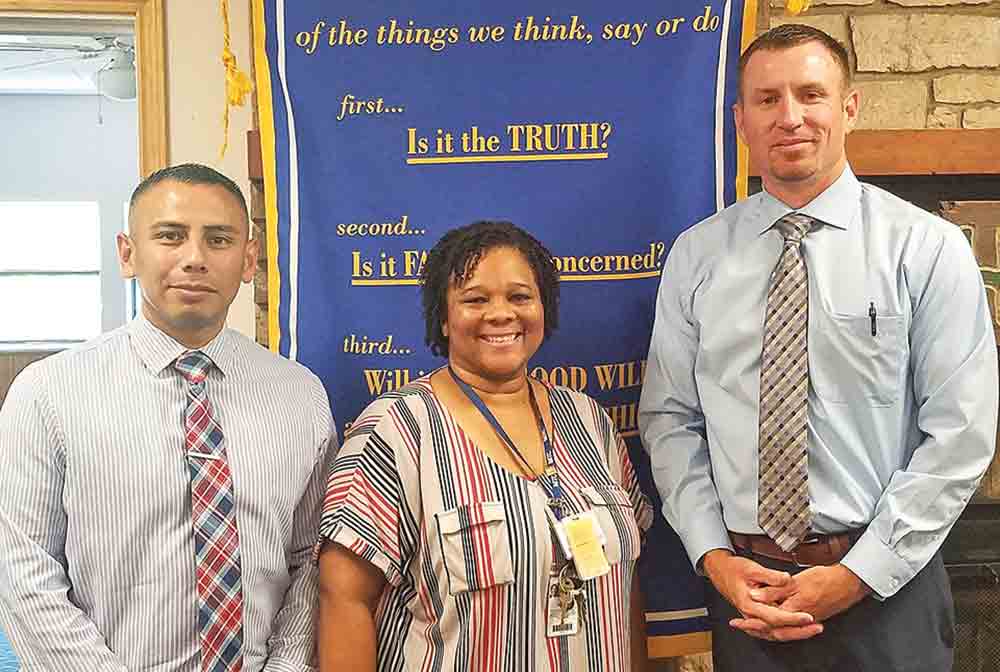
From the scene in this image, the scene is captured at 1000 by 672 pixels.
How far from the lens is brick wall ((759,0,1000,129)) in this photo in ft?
8.29

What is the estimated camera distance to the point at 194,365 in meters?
1.72

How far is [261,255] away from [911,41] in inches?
63.8

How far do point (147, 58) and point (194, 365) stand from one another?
114 centimetres

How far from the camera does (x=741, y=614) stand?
188cm

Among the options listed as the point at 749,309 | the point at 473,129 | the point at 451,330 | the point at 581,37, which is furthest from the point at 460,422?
the point at 581,37

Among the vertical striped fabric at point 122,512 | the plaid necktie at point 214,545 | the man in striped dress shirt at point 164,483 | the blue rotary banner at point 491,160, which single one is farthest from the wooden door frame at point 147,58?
the plaid necktie at point 214,545

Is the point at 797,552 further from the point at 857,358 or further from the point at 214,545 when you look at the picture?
the point at 214,545

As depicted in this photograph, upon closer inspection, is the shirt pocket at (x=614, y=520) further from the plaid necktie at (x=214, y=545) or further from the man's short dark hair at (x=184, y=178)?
the man's short dark hair at (x=184, y=178)

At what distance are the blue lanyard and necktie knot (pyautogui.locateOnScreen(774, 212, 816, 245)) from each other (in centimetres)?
54

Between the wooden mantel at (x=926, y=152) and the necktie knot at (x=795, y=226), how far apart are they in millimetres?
638

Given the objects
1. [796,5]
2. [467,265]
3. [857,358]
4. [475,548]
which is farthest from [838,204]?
[475,548]

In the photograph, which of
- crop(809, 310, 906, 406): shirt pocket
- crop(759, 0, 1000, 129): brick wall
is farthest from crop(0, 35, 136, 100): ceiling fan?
crop(809, 310, 906, 406): shirt pocket

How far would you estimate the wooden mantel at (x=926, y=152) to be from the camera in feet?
7.98

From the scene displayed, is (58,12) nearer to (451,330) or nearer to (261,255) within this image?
(261,255)
